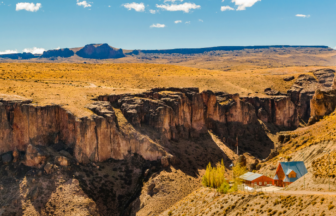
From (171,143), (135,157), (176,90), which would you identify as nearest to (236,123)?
(176,90)

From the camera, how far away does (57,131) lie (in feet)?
242

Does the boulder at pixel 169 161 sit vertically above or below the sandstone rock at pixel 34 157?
below

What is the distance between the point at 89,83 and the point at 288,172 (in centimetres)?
7082

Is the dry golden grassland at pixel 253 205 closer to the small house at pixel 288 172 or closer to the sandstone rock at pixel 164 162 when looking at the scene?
the small house at pixel 288 172

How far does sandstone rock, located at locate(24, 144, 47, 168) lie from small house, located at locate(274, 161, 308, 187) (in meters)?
41.6

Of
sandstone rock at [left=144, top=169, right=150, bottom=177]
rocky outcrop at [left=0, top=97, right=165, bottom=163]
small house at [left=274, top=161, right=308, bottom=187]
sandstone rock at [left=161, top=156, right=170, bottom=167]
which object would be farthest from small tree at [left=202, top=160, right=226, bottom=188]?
rocky outcrop at [left=0, top=97, right=165, bottom=163]

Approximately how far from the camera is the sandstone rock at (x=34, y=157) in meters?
66.1

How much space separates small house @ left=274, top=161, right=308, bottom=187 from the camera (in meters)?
53.0

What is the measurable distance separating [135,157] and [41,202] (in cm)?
2229

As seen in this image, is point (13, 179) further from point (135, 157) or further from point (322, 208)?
point (322, 208)

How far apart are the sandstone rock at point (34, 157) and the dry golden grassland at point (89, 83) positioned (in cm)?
1130

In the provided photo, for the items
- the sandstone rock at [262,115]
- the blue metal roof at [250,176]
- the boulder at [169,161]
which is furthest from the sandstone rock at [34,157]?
the sandstone rock at [262,115]

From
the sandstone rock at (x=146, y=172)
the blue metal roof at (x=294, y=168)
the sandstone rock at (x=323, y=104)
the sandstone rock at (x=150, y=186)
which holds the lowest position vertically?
the sandstone rock at (x=150, y=186)

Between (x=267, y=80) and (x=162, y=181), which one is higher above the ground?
(x=267, y=80)
